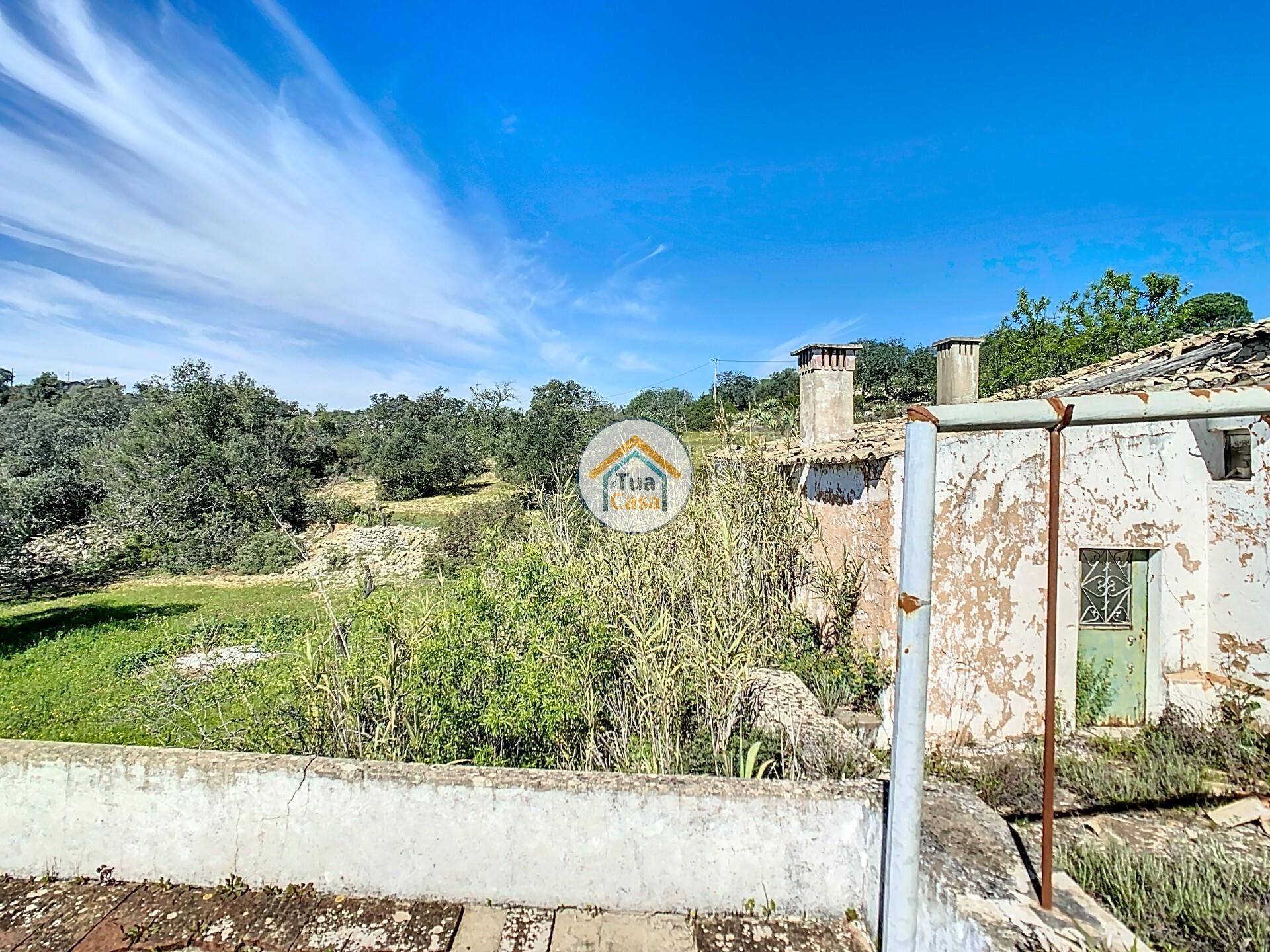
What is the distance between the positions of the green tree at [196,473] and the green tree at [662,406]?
10.1m

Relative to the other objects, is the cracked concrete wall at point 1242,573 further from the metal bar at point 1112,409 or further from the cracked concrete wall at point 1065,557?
the metal bar at point 1112,409

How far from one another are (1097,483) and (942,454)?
1.50m

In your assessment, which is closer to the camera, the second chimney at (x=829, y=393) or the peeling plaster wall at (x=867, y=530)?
the peeling plaster wall at (x=867, y=530)

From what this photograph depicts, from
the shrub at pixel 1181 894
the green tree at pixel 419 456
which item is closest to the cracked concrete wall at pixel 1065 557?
the shrub at pixel 1181 894

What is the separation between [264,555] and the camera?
15.2m

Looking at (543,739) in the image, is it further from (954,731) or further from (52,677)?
(52,677)

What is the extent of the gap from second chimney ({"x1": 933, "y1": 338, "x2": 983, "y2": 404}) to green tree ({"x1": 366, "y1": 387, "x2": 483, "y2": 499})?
739 inches

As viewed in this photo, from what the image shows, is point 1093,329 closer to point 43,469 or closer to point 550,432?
point 550,432

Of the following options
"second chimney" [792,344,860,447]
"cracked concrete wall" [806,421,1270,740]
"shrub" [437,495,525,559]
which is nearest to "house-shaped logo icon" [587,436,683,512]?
"second chimney" [792,344,860,447]

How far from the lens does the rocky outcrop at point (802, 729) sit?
387 cm

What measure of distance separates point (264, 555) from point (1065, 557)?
53.5 ft

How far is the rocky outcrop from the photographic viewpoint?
3.87 meters

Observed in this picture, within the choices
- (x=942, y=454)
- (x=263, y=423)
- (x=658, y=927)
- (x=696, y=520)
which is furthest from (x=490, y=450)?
(x=658, y=927)

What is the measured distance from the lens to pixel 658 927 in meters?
2.84
